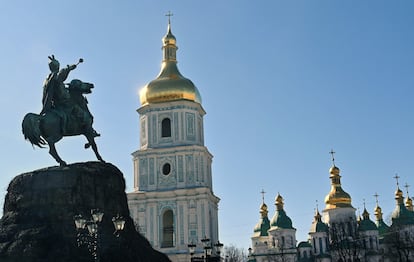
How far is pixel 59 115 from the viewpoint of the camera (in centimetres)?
2286

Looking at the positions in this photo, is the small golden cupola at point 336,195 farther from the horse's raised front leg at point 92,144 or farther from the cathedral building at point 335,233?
the horse's raised front leg at point 92,144

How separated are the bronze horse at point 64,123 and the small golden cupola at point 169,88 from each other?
3495 cm

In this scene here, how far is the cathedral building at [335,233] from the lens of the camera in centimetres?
6755

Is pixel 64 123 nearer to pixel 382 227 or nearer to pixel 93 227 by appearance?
pixel 93 227

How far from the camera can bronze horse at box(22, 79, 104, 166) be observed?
2247cm

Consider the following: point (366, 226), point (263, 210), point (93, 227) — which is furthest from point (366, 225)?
point (93, 227)

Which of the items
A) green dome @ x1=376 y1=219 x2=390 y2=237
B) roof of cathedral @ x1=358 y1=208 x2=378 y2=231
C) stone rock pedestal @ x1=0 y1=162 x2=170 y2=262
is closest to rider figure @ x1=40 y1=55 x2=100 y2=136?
stone rock pedestal @ x1=0 y1=162 x2=170 y2=262

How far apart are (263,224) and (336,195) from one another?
531 inches

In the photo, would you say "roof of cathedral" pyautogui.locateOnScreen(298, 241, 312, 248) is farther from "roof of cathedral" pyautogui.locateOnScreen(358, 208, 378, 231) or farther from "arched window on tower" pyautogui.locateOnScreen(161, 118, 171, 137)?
"arched window on tower" pyautogui.locateOnScreen(161, 118, 171, 137)

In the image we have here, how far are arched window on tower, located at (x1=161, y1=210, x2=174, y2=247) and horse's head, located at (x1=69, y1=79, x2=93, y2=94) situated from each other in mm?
33409

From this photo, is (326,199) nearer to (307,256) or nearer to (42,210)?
(307,256)

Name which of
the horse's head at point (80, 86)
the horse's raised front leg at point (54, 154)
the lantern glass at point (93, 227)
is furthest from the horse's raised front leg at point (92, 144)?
the lantern glass at point (93, 227)

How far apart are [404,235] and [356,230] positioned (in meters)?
5.01

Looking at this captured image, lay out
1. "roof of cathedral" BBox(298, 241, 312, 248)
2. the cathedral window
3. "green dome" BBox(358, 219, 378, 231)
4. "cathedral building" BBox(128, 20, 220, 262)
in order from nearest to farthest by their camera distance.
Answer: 1. "cathedral building" BBox(128, 20, 220, 262)
2. the cathedral window
3. "green dome" BBox(358, 219, 378, 231)
4. "roof of cathedral" BBox(298, 241, 312, 248)
